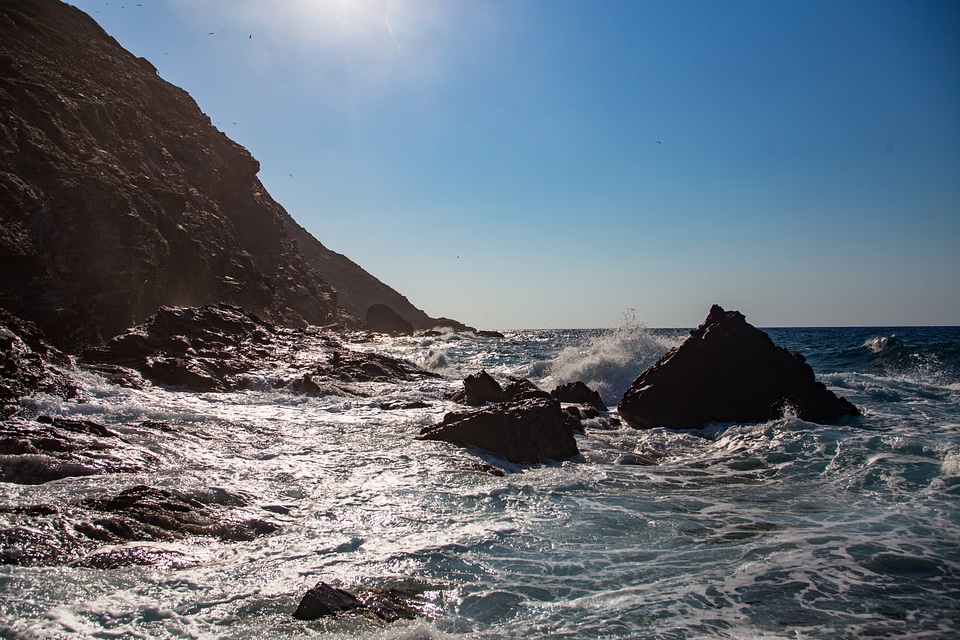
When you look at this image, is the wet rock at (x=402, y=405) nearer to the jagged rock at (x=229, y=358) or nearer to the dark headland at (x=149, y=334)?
the dark headland at (x=149, y=334)

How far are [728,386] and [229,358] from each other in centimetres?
1586

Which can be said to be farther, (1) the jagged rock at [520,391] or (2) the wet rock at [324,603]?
(1) the jagged rock at [520,391]

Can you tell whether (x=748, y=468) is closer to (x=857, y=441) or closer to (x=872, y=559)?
(x=857, y=441)

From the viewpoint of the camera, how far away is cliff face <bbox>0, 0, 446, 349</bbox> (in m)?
21.7

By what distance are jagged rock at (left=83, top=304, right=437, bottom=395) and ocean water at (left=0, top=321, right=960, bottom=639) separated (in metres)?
3.53

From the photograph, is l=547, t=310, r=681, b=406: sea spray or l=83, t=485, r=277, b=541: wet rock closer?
l=83, t=485, r=277, b=541: wet rock

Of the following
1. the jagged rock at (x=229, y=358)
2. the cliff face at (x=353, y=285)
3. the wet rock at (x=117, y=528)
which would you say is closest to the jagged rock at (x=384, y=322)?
the cliff face at (x=353, y=285)

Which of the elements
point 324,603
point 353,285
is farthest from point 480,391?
point 353,285

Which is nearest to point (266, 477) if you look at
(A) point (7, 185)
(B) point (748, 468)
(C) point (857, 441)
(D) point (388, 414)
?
(D) point (388, 414)

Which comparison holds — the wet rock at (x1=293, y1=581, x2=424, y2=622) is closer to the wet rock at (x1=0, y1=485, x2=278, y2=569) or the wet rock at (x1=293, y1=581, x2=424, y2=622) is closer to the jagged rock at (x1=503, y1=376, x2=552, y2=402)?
the wet rock at (x1=0, y1=485, x2=278, y2=569)

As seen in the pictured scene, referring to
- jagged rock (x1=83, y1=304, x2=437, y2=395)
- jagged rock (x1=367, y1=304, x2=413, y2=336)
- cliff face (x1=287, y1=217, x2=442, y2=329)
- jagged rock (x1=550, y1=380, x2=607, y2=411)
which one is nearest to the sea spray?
jagged rock (x1=550, y1=380, x2=607, y2=411)

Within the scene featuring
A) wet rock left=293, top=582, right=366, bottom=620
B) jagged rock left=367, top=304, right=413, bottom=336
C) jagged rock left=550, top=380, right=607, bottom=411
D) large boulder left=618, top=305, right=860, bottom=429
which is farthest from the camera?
jagged rock left=367, top=304, right=413, bottom=336

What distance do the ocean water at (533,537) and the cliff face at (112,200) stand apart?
1103 centimetres

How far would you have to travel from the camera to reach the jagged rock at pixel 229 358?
17.1 m
